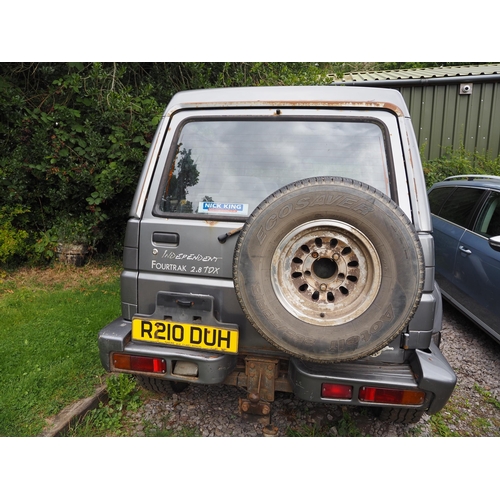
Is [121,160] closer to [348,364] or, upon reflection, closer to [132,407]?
[132,407]

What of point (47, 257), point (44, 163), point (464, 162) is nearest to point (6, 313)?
point (47, 257)

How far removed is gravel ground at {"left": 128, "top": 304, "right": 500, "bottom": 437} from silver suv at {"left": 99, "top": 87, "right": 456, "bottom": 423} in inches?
18.8

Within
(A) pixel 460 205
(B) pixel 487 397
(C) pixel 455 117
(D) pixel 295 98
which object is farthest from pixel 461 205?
(C) pixel 455 117

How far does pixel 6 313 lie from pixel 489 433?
14.4 ft

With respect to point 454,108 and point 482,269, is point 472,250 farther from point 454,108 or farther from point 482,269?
point 454,108

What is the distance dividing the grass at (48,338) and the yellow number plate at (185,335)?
1040mm

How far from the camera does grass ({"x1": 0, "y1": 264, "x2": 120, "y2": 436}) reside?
2552mm

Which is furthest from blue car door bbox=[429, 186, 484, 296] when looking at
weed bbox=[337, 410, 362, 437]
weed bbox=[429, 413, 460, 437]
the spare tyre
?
the spare tyre

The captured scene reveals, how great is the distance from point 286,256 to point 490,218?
9.96 feet

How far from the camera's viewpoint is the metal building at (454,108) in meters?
7.25

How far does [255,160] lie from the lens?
2.11 metres

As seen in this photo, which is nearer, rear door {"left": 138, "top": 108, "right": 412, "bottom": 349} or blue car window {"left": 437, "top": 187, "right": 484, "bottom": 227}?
rear door {"left": 138, "top": 108, "right": 412, "bottom": 349}

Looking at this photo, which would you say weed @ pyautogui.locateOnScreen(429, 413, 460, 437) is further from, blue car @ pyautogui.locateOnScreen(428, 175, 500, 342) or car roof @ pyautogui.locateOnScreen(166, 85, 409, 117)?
car roof @ pyautogui.locateOnScreen(166, 85, 409, 117)

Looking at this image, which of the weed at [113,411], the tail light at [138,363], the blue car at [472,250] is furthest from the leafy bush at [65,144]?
the tail light at [138,363]
